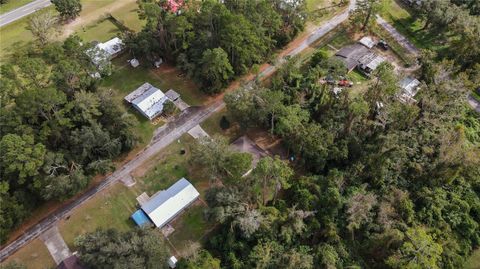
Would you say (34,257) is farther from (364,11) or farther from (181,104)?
(364,11)

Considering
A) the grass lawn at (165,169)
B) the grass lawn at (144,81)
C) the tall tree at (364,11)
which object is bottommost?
the grass lawn at (165,169)

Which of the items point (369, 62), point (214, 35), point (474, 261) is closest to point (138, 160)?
point (214, 35)

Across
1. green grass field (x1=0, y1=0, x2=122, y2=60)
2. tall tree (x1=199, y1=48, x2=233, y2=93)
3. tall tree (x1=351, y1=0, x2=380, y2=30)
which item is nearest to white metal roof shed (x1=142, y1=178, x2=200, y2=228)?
tall tree (x1=199, y1=48, x2=233, y2=93)

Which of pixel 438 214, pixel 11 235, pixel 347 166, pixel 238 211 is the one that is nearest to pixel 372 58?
pixel 347 166

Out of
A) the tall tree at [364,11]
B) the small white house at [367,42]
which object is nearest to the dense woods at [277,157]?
the small white house at [367,42]

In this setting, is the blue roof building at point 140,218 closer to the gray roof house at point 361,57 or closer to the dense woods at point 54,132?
the dense woods at point 54,132
